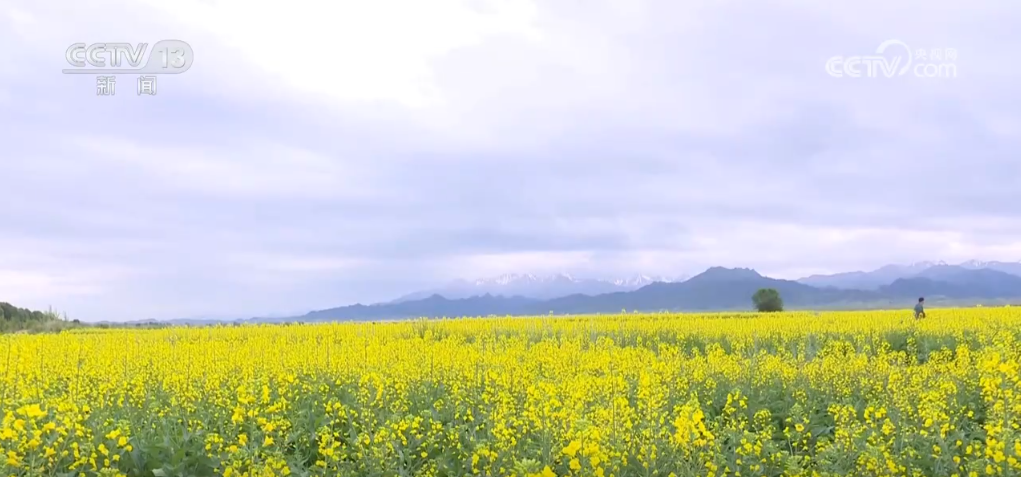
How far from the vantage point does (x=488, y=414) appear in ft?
22.2

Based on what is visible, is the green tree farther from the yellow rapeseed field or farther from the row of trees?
the row of trees

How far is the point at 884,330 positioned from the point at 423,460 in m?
18.1

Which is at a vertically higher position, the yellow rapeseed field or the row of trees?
the row of trees

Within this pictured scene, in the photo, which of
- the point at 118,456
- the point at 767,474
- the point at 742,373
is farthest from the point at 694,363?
the point at 118,456

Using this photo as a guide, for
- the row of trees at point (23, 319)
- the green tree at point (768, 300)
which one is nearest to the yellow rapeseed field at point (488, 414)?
the row of trees at point (23, 319)

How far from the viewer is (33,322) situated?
28516mm

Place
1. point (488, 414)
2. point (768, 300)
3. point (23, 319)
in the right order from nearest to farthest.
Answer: point (488, 414) → point (23, 319) → point (768, 300)

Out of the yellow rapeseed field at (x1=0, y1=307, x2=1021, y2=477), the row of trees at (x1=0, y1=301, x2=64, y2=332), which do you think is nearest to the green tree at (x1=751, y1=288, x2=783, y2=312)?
the yellow rapeseed field at (x1=0, y1=307, x2=1021, y2=477)

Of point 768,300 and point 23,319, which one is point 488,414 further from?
point 768,300

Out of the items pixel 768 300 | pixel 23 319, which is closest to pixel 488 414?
pixel 23 319

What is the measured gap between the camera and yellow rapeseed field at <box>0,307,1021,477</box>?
539 cm

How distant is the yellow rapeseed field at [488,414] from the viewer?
17.7 ft

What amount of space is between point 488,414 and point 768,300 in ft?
164

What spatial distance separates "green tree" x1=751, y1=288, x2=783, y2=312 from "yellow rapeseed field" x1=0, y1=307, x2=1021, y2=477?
1695 inches
